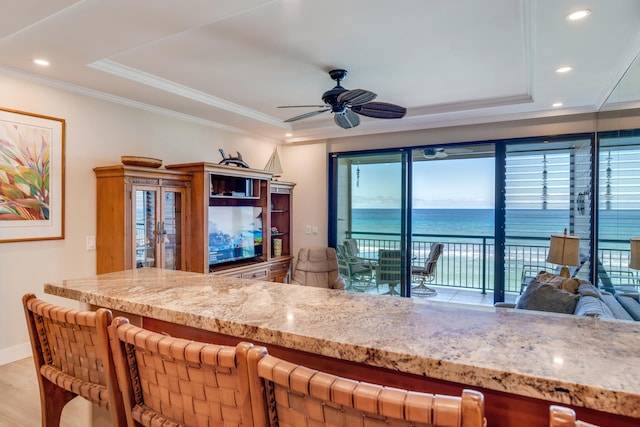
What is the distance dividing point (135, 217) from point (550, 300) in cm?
361

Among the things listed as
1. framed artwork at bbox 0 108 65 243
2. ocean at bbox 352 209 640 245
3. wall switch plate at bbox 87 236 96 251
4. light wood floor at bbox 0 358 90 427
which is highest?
framed artwork at bbox 0 108 65 243

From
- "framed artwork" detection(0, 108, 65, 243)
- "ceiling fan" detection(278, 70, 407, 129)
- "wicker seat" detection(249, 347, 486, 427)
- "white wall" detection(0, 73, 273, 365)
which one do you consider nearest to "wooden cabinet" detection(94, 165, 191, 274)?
"white wall" detection(0, 73, 273, 365)

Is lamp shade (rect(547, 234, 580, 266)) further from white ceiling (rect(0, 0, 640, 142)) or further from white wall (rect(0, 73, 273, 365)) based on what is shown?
white wall (rect(0, 73, 273, 365))

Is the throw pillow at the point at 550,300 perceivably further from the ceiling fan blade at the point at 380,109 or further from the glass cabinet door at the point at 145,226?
the glass cabinet door at the point at 145,226

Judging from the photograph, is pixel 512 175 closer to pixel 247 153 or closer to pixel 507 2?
pixel 507 2

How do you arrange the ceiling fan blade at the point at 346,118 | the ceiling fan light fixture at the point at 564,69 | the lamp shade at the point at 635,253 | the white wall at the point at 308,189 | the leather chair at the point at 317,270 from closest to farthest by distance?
the lamp shade at the point at 635,253 < the ceiling fan light fixture at the point at 564,69 < the ceiling fan blade at the point at 346,118 < the leather chair at the point at 317,270 < the white wall at the point at 308,189

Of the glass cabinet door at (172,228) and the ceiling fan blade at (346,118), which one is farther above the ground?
the ceiling fan blade at (346,118)

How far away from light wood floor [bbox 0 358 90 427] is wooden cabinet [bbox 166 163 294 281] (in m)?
1.70

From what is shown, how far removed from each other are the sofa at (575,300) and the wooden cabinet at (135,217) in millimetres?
3401

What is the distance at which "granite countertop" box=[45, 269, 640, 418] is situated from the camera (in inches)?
29.7

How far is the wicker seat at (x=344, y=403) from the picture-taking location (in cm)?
61

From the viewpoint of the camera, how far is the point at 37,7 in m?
2.14

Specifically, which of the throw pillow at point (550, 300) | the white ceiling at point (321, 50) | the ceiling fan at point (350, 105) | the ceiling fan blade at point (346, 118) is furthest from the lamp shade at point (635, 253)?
the ceiling fan blade at point (346, 118)

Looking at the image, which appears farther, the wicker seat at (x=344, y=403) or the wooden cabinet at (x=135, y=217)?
the wooden cabinet at (x=135, y=217)
